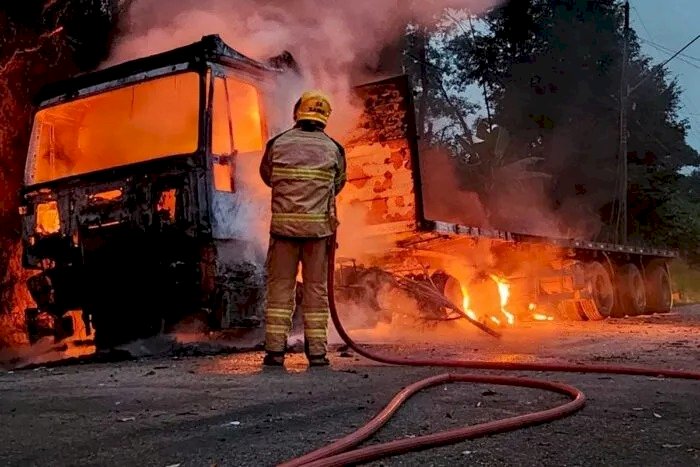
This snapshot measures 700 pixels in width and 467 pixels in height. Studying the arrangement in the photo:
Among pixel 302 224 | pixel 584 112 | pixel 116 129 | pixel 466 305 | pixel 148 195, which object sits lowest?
pixel 466 305

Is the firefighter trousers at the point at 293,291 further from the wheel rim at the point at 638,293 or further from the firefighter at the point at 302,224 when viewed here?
the wheel rim at the point at 638,293

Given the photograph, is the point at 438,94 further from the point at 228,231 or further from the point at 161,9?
the point at 228,231

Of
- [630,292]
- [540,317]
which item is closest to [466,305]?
[540,317]

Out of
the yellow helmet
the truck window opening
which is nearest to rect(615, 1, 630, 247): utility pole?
the truck window opening

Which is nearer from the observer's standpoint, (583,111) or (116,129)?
(116,129)

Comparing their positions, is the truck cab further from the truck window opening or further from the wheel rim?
the wheel rim

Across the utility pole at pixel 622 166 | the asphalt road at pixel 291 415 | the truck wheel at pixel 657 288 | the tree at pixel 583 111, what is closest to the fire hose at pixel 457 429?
the asphalt road at pixel 291 415

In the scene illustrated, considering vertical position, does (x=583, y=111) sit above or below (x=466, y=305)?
above

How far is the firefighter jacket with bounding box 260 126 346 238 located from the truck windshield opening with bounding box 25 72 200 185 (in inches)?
50.8

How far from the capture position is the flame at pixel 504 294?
31.6 ft

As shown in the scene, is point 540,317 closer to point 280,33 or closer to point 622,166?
point 280,33

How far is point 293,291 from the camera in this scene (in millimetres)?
5070

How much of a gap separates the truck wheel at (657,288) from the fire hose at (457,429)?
10.9 metres

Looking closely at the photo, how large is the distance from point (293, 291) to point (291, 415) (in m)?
2.02
